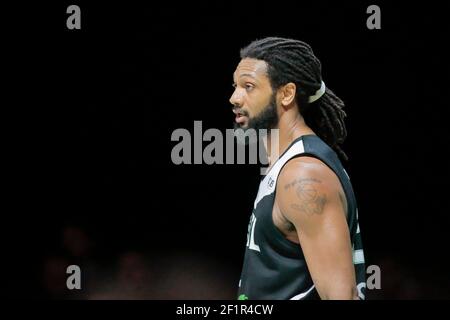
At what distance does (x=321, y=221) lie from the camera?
2.39 meters

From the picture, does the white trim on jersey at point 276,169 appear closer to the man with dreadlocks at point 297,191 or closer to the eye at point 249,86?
the man with dreadlocks at point 297,191

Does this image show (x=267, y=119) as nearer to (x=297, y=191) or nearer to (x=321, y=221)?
(x=297, y=191)

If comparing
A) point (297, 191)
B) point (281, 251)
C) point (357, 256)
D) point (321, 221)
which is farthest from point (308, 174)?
point (357, 256)

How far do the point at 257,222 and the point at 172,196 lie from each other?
258cm

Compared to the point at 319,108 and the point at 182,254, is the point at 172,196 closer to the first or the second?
the point at 182,254

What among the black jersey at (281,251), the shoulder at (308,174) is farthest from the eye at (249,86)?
the shoulder at (308,174)

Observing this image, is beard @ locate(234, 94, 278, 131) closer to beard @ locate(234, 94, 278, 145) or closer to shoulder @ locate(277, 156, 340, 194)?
beard @ locate(234, 94, 278, 145)

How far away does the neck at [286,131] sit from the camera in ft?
9.06

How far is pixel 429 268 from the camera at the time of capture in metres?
5.26

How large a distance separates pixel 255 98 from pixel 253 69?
120 millimetres

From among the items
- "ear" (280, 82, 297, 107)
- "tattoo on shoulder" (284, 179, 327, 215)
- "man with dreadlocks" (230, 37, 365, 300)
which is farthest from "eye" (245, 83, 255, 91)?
"tattoo on shoulder" (284, 179, 327, 215)

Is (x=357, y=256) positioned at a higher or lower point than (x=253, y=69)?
lower

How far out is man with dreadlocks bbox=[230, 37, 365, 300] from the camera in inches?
93.7

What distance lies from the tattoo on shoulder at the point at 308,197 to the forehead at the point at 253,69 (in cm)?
54
